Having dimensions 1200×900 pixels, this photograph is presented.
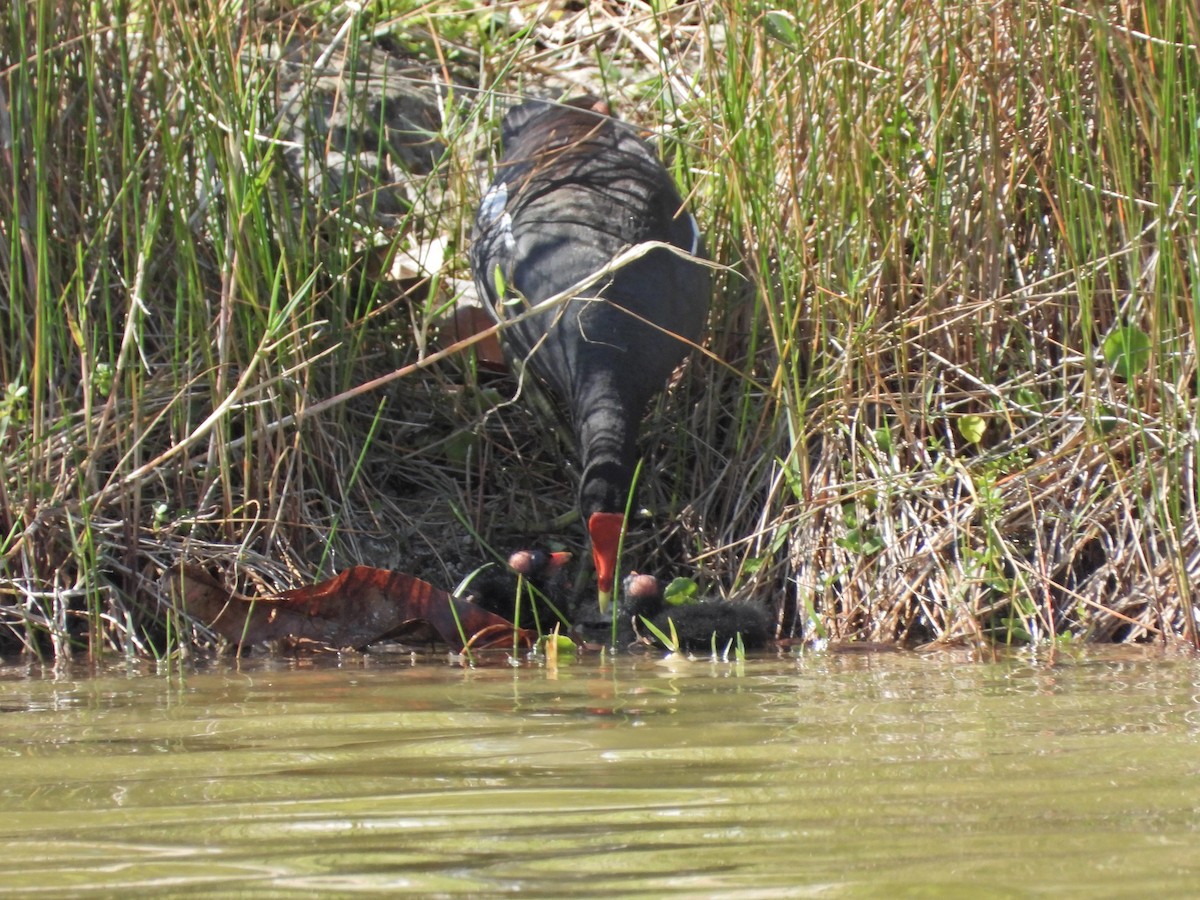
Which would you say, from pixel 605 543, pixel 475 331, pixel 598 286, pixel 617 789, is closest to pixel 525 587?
pixel 605 543

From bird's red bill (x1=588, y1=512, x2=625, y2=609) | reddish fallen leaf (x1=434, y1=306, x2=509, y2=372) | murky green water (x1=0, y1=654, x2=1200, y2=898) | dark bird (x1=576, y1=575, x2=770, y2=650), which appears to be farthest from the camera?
reddish fallen leaf (x1=434, y1=306, x2=509, y2=372)

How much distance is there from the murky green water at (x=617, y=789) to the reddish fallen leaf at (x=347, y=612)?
74 centimetres

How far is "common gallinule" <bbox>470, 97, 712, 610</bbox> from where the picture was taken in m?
3.73

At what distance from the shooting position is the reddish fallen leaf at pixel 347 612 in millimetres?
3252

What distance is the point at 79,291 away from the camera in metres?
3.29

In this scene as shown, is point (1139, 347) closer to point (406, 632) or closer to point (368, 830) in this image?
point (406, 632)

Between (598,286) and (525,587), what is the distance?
2.71ft

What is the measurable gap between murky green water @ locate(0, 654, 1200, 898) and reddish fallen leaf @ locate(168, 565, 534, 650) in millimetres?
735

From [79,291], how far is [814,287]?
1690 mm

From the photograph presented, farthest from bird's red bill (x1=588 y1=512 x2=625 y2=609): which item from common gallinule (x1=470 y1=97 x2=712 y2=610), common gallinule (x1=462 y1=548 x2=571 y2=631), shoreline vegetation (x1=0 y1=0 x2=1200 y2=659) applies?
shoreline vegetation (x1=0 y1=0 x2=1200 y2=659)

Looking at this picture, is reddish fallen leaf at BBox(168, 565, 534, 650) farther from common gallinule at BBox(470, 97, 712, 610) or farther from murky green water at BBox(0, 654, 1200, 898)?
murky green water at BBox(0, 654, 1200, 898)

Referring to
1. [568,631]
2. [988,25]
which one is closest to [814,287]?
[988,25]

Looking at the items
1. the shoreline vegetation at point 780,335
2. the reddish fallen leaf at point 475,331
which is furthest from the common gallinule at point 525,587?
the reddish fallen leaf at point 475,331

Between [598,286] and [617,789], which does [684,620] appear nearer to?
[598,286]
